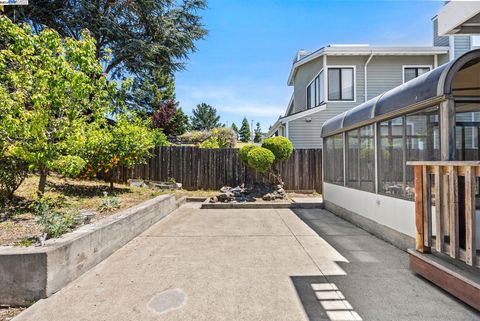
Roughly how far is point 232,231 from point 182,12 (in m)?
12.3

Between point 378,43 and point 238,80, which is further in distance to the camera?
point 238,80

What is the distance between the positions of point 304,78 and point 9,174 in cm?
1148

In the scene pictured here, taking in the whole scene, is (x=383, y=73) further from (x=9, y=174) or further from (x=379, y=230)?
(x=9, y=174)

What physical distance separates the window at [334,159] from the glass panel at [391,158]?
1.80 m

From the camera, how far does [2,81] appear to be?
4.59 m

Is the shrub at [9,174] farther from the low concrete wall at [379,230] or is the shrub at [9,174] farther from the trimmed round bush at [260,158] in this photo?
the low concrete wall at [379,230]

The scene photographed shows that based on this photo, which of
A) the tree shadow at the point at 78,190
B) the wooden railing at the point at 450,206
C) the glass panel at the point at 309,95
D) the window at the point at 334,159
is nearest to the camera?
the wooden railing at the point at 450,206

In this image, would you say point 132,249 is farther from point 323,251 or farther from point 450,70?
point 450,70

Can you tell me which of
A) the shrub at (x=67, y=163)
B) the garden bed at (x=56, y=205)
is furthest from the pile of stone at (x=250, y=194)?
the shrub at (x=67, y=163)

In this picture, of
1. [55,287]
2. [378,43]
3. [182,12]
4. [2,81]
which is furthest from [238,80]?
[55,287]

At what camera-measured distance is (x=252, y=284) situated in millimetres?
2756

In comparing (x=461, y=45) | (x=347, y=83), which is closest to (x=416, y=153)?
(x=347, y=83)

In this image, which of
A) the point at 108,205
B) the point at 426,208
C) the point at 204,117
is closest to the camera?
the point at 426,208

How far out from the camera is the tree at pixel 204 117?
45.3 m
